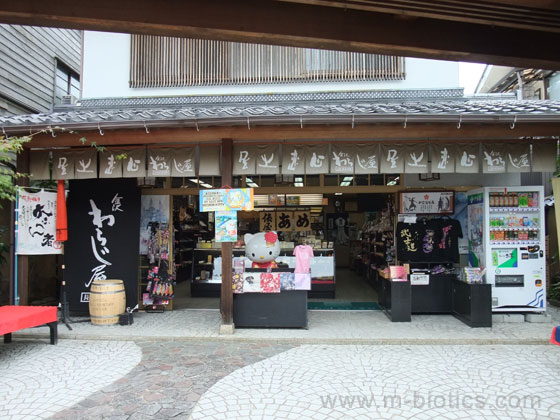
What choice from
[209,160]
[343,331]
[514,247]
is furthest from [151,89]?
[514,247]

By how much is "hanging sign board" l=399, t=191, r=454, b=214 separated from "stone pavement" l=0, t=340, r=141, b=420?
6.57m

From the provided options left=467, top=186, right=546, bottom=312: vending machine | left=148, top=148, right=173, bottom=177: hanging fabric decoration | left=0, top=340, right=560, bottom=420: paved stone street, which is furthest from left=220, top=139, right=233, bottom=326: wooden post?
left=467, top=186, right=546, bottom=312: vending machine

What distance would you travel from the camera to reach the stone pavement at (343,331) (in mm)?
7105

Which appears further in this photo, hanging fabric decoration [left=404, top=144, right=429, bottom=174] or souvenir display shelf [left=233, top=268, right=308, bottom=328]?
souvenir display shelf [left=233, top=268, right=308, bottom=328]

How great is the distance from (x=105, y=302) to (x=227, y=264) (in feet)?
9.01

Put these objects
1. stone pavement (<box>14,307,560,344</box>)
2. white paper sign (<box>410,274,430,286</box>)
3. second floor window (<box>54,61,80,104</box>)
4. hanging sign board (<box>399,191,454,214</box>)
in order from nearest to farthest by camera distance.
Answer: stone pavement (<box>14,307,560,344</box>), white paper sign (<box>410,274,430,286</box>), hanging sign board (<box>399,191,454,214</box>), second floor window (<box>54,61,80,104</box>)

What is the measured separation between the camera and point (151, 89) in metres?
11.7

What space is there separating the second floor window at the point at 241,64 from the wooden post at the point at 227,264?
4.51m

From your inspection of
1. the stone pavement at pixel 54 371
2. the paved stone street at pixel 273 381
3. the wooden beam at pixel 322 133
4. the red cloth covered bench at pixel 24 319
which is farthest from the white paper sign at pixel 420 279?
the red cloth covered bench at pixel 24 319

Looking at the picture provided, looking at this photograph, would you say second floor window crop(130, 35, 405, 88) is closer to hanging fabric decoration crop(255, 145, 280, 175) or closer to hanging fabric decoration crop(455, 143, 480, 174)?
hanging fabric decoration crop(455, 143, 480, 174)

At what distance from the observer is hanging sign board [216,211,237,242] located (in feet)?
24.8

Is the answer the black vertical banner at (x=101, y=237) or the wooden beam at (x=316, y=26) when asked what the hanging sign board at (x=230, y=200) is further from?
the wooden beam at (x=316, y=26)

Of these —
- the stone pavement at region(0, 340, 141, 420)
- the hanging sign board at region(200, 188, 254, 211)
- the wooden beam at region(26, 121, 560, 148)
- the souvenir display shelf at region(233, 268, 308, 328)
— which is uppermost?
the wooden beam at region(26, 121, 560, 148)

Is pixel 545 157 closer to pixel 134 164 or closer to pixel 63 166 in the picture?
pixel 134 164
